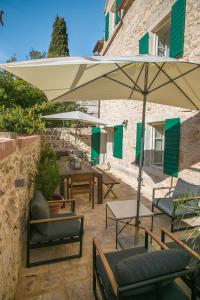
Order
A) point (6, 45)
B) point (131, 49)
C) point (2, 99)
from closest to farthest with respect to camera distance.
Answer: point (131, 49)
point (2, 99)
point (6, 45)

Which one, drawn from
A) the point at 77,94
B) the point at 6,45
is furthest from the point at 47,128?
the point at 6,45

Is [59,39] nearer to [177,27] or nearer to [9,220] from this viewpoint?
[177,27]

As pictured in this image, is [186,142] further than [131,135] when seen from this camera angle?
No

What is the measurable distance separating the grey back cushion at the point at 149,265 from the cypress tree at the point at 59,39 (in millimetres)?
20130

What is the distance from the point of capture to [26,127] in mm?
6668

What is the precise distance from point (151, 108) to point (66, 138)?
6862mm

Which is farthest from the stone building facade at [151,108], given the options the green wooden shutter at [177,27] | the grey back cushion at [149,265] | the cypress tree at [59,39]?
the cypress tree at [59,39]

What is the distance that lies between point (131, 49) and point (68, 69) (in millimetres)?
6030

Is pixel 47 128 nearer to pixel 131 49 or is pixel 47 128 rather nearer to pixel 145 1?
pixel 131 49

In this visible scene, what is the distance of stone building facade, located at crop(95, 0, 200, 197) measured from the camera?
14.5ft

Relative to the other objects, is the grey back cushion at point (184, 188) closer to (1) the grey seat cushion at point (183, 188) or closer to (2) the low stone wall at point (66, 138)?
(1) the grey seat cushion at point (183, 188)

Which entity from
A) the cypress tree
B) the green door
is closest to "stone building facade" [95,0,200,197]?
the green door

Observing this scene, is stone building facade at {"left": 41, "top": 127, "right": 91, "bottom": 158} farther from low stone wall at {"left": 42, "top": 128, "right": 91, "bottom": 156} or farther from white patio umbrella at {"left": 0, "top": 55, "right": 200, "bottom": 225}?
white patio umbrella at {"left": 0, "top": 55, "right": 200, "bottom": 225}

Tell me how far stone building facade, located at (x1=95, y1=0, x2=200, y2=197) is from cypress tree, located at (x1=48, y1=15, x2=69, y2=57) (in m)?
9.41
